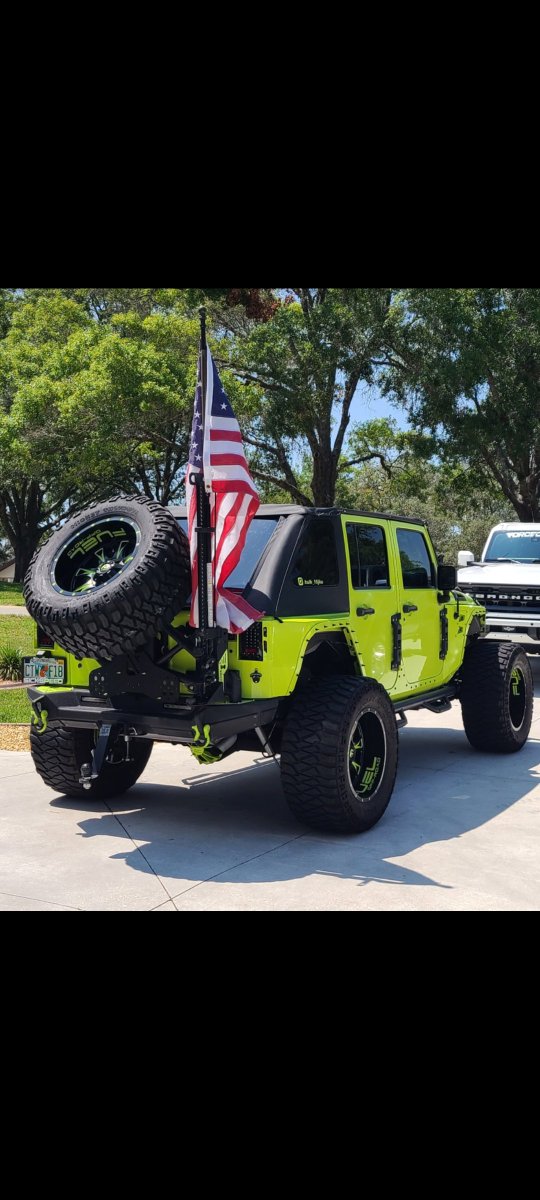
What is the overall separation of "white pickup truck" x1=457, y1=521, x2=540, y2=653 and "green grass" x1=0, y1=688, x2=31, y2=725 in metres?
5.63

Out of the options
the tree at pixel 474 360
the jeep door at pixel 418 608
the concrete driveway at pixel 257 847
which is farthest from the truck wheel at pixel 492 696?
the tree at pixel 474 360

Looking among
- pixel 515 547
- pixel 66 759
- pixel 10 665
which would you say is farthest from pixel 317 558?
pixel 515 547

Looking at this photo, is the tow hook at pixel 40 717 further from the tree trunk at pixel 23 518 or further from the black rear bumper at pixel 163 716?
the tree trunk at pixel 23 518

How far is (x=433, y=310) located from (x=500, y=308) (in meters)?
1.58

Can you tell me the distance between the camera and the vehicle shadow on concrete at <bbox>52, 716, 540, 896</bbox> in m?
5.26

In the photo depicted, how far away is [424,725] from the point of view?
1023cm

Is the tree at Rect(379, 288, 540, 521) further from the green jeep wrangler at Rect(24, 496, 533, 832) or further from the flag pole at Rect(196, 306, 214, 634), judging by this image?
the flag pole at Rect(196, 306, 214, 634)

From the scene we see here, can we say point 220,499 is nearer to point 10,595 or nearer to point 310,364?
point 310,364

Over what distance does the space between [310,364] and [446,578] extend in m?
13.9

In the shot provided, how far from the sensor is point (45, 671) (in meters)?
6.20

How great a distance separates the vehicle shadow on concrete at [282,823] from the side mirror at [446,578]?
143 centimetres

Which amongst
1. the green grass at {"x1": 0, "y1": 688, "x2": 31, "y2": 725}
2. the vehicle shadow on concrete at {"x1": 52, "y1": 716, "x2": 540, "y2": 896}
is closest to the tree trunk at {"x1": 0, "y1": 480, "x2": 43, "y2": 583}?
the green grass at {"x1": 0, "y1": 688, "x2": 31, "y2": 725}

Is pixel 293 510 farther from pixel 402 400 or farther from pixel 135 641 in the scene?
pixel 402 400
